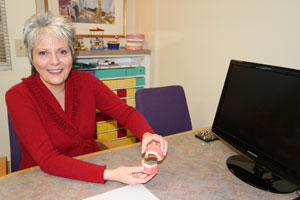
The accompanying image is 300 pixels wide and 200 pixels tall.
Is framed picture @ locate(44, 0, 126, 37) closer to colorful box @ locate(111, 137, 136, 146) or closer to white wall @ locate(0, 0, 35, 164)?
white wall @ locate(0, 0, 35, 164)

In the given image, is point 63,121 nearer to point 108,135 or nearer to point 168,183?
point 168,183

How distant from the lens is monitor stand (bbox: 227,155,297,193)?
94 cm

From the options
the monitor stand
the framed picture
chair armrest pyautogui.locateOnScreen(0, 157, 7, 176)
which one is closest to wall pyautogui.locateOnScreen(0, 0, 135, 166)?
the framed picture

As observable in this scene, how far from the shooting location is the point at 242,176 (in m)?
1.01

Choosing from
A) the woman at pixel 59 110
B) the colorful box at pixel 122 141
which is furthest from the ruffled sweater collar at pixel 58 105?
the colorful box at pixel 122 141

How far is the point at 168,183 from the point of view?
94 cm

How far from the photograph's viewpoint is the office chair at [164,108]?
150cm

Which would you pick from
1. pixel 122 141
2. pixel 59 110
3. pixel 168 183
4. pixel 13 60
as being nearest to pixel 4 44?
pixel 13 60

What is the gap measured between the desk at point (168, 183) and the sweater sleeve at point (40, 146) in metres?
0.04

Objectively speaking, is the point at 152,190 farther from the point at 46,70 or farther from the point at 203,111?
the point at 203,111

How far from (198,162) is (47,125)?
727mm

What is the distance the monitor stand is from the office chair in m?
0.53

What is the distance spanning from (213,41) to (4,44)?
1576mm

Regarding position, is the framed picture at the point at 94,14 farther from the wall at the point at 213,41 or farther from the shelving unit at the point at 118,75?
the wall at the point at 213,41
